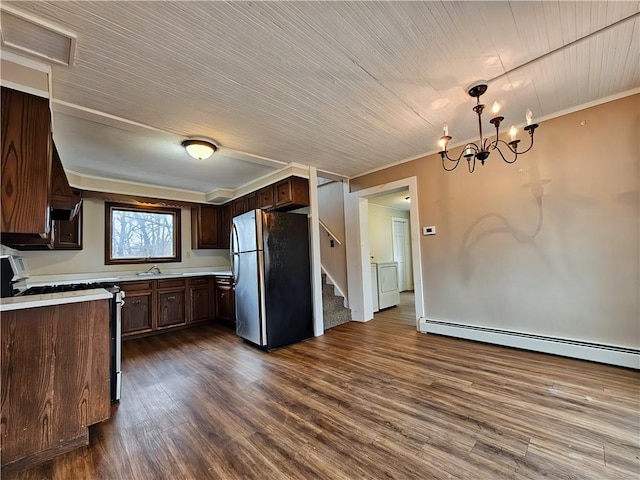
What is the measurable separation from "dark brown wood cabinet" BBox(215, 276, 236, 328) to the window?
1.05 meters

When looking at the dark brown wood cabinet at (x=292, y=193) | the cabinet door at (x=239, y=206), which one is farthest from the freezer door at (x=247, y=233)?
the cabinet door at (x=239, y=206)

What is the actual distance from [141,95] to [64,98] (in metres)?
0.58

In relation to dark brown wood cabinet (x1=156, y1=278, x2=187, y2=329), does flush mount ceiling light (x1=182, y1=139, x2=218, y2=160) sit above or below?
above

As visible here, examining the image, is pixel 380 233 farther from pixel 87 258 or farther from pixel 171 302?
pixel 87 258

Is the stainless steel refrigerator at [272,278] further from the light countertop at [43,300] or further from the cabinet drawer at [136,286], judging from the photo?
the light countertop at [43,300]

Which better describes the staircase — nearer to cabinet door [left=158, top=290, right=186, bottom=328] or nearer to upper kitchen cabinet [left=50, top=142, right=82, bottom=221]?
cabinet door [left=158, top=290, right=186, bottom=328]

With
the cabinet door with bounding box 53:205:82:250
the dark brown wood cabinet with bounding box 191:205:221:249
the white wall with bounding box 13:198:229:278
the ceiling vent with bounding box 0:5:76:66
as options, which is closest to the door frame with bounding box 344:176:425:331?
the dark brown wood cabinet with bounding box 191:205:221:249

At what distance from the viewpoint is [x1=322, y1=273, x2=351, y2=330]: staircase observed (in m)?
4.18

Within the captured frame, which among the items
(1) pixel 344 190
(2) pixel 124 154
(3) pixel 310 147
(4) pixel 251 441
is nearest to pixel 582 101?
(3) pixel 310 147

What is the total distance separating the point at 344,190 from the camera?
4.71 meters

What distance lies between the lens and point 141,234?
4.60 meters

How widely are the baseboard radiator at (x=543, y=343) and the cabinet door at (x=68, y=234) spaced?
5.14 meters

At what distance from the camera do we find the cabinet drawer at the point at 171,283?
164 inches

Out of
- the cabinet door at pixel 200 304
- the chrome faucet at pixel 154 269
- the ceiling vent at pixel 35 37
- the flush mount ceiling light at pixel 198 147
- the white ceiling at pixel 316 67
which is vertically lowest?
the cabinet door at pixel 200 304
